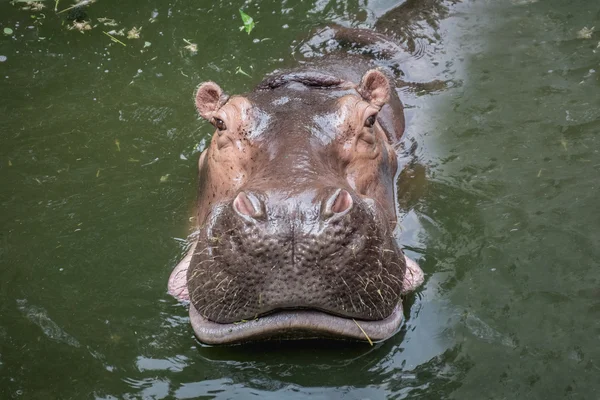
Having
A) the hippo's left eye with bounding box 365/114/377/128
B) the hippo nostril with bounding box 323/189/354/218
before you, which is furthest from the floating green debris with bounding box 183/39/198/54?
the hippo nostril with bounding box 323/189/354/218

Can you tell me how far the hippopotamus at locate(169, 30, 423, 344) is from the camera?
3.19 m

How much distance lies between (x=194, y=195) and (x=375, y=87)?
1576 millimetres

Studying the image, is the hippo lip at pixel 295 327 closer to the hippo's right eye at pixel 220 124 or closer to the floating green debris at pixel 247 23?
the hippo's right eye at pixel 220 124

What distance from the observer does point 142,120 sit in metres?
6.35

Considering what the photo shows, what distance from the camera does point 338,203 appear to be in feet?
10.6

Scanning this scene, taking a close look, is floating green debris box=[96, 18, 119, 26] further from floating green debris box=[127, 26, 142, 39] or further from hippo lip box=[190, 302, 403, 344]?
hippo lip box=[190, 302, 403, 344]

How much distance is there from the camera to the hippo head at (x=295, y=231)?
125 inches

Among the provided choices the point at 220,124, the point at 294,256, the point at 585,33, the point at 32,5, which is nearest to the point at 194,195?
the point at 220,124

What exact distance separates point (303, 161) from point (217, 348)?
3.73 feet

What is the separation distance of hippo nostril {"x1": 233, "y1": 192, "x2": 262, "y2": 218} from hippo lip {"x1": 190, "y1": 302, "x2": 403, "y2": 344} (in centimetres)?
52

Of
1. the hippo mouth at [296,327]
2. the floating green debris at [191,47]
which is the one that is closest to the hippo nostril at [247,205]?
the hippo mouth at [296,327]

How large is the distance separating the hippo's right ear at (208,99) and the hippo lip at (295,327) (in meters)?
1.57

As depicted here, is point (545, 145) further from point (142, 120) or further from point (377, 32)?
point (142, 120)

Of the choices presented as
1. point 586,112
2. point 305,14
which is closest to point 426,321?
point 586,112
